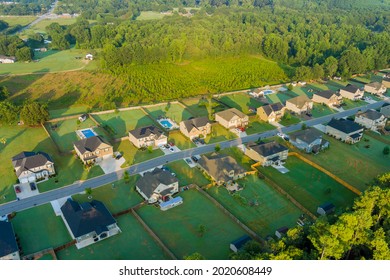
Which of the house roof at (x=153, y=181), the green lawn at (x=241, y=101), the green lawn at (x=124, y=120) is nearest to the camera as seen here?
the house roof at (x=153, y=181)

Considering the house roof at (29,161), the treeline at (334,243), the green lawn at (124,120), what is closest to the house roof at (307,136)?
the treeline at (334,243)

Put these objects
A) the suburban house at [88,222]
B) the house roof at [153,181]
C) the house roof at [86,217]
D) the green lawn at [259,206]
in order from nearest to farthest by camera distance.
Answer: the suburban house at [88,222]
the house roof at [86,217]
the green lawn at [259,206]
the house roof at [153,181]

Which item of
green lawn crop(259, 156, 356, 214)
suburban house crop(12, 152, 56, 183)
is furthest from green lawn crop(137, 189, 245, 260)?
suburban house crop(12, 152, 56, 183)

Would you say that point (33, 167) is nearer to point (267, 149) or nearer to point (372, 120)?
point (267, 149)

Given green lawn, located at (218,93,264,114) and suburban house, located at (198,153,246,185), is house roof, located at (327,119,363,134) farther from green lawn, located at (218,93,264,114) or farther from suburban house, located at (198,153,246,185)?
suburban house, located at (198,153,246,185)

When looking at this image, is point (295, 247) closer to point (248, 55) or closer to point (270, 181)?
point (270, 181)

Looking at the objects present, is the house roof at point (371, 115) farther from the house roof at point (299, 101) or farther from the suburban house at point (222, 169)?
the suburban house at point (222, 169)
